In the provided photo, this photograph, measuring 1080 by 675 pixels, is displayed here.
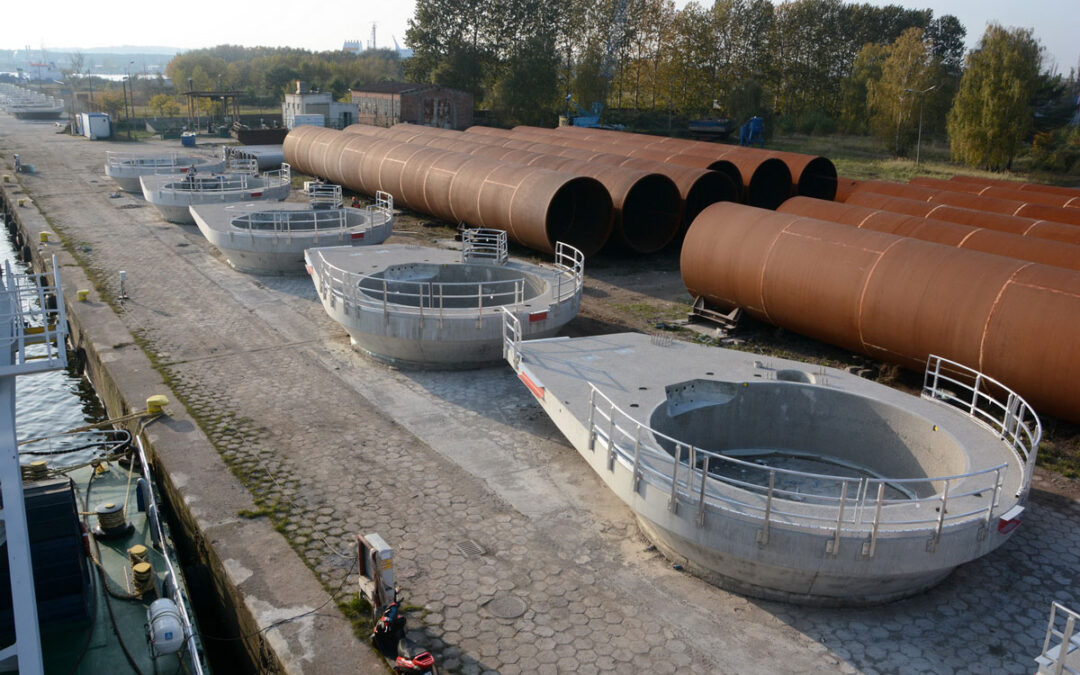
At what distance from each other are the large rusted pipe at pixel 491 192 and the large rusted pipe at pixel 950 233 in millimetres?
6784

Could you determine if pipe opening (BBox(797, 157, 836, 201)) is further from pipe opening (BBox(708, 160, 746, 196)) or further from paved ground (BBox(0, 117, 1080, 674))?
paved ground (BBox(0, 117, 1080, 674))

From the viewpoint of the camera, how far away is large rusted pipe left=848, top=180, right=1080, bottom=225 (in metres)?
Answer: 23.7

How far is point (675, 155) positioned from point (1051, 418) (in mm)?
20460

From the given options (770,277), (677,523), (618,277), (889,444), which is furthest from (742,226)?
(677,523)

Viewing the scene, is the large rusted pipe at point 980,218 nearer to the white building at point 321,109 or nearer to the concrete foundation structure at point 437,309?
the concrete foundation structure at point 437,309

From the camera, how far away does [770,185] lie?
32125mm

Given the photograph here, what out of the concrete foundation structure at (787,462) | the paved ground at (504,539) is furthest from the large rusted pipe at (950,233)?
the paved ground at (504,539)

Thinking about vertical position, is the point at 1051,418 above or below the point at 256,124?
below

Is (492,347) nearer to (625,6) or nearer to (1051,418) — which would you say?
(1051,418)

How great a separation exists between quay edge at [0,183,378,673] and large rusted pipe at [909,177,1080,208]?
25428mm

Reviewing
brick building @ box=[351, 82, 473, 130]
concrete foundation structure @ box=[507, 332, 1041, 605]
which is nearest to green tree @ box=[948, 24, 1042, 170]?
brick building @ box=[351, 82, 473, 130]

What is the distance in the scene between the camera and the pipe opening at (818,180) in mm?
31344

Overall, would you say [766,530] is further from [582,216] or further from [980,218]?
[582,216]

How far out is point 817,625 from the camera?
31.1ft
